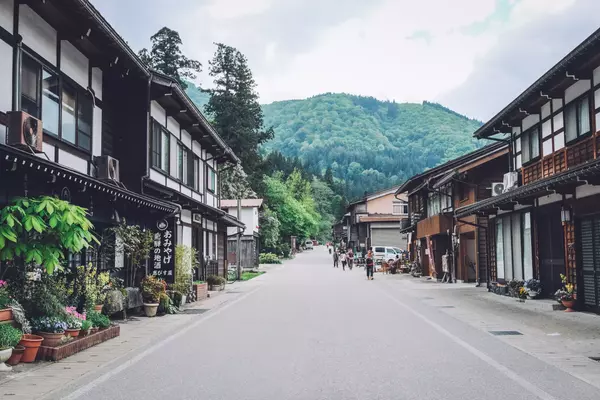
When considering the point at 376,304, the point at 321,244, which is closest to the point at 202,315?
the point at 376,304

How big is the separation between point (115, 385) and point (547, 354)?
6.49m

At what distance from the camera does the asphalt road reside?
7266 mm

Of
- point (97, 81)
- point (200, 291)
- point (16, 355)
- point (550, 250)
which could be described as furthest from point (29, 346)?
point (550, 250)

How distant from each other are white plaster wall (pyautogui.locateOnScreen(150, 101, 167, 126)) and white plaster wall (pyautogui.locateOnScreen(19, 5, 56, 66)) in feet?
21.4

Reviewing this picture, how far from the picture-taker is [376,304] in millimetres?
20000

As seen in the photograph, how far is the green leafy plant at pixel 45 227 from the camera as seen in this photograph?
371 inches

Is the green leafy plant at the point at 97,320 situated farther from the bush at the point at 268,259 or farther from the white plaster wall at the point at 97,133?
the bush at the point at 268,259

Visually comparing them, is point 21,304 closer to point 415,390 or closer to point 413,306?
point 415,390

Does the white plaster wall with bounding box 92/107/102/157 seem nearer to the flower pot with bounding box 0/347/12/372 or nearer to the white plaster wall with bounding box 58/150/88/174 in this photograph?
the white plaster wall with bounding box 58/150/88/174

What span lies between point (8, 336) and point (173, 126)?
15.8m

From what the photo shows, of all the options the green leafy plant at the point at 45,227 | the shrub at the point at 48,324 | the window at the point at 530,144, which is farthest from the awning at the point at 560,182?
the shrub at the point at 48,324

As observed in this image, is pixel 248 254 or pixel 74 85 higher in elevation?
pixel 74 85

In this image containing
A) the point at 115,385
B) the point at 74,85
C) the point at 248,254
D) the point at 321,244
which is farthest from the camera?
the point at 321,244

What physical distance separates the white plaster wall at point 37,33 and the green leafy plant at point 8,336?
6.19 meters
